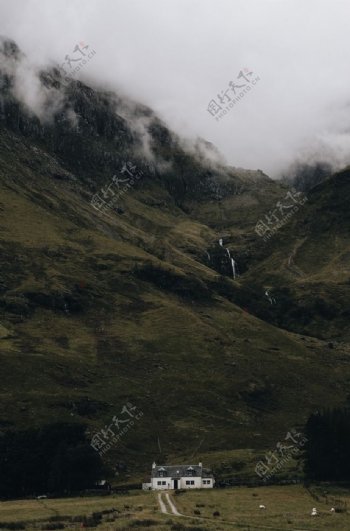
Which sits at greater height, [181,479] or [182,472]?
[182,472]

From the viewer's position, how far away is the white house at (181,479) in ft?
470

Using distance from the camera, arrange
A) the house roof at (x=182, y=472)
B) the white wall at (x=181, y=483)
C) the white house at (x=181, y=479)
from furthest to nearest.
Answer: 1. the house roof at (x=182, y=472)
2. the white house at (x=181, y=479)
3. the white wall at (x=181, y=483)

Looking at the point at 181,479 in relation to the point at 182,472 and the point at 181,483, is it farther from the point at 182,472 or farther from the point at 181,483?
the point at 182,472

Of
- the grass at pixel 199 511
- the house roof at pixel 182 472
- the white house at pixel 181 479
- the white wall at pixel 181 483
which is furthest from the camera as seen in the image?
the house roof at pixel 182 472

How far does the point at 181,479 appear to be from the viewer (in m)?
145

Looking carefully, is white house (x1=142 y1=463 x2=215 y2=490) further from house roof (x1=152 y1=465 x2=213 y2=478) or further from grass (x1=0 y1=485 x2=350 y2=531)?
grass (x1=0 y1=485 x2=350 y2=531)

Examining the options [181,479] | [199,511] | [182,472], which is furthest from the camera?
[182,472]

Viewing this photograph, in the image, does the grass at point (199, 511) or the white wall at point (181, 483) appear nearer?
the grass at point (199, 511)

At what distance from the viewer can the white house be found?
14338 cm

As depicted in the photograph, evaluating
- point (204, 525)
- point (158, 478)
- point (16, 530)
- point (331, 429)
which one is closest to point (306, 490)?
point (331, 429)

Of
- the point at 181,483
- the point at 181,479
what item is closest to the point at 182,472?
the point at 181,479

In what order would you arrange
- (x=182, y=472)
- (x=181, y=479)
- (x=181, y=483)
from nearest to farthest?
(x=181, y=483)
(x=181, y=479)
(x=182, y=472)

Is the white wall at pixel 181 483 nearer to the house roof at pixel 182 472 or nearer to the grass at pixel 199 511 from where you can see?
the house roof at pixel 182 472

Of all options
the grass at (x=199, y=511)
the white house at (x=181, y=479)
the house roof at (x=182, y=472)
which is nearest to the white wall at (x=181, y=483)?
the white house at (x=181, y=479)
